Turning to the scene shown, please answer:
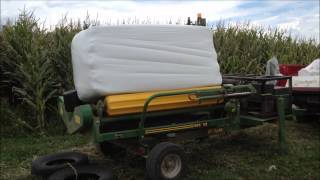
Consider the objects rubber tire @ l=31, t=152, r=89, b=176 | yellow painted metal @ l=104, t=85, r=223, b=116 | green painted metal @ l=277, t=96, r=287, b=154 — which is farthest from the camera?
green painted metal @ l=277, t=96, r=287, b=154

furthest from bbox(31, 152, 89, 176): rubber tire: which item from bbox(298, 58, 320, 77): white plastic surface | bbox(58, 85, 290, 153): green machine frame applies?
bbox(298, 58, 320, 77): white plastic surface

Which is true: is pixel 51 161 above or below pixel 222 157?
above

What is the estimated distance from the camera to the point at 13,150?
24.2ft

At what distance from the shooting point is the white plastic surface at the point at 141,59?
536 centimetres

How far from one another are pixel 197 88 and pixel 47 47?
4.50 m

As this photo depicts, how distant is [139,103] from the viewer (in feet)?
18.0

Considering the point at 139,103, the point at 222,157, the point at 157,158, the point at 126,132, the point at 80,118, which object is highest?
the point at 139,103

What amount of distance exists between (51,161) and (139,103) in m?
1.67

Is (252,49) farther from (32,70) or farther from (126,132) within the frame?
(126,132)

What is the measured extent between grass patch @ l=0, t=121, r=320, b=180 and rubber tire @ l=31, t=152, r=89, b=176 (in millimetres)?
238

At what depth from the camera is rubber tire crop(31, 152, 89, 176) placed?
18.7ft

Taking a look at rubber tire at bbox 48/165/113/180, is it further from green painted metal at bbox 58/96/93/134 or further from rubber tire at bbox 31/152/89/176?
green painted metal at bbox 58/96/93/134

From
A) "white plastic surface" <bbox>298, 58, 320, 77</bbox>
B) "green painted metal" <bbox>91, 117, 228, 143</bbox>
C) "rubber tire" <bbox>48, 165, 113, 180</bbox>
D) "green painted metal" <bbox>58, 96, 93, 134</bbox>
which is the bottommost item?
"rubber tire" <bbox>48, 165, 113, 180</bbox>

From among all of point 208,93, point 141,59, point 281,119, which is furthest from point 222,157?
point 141,59
